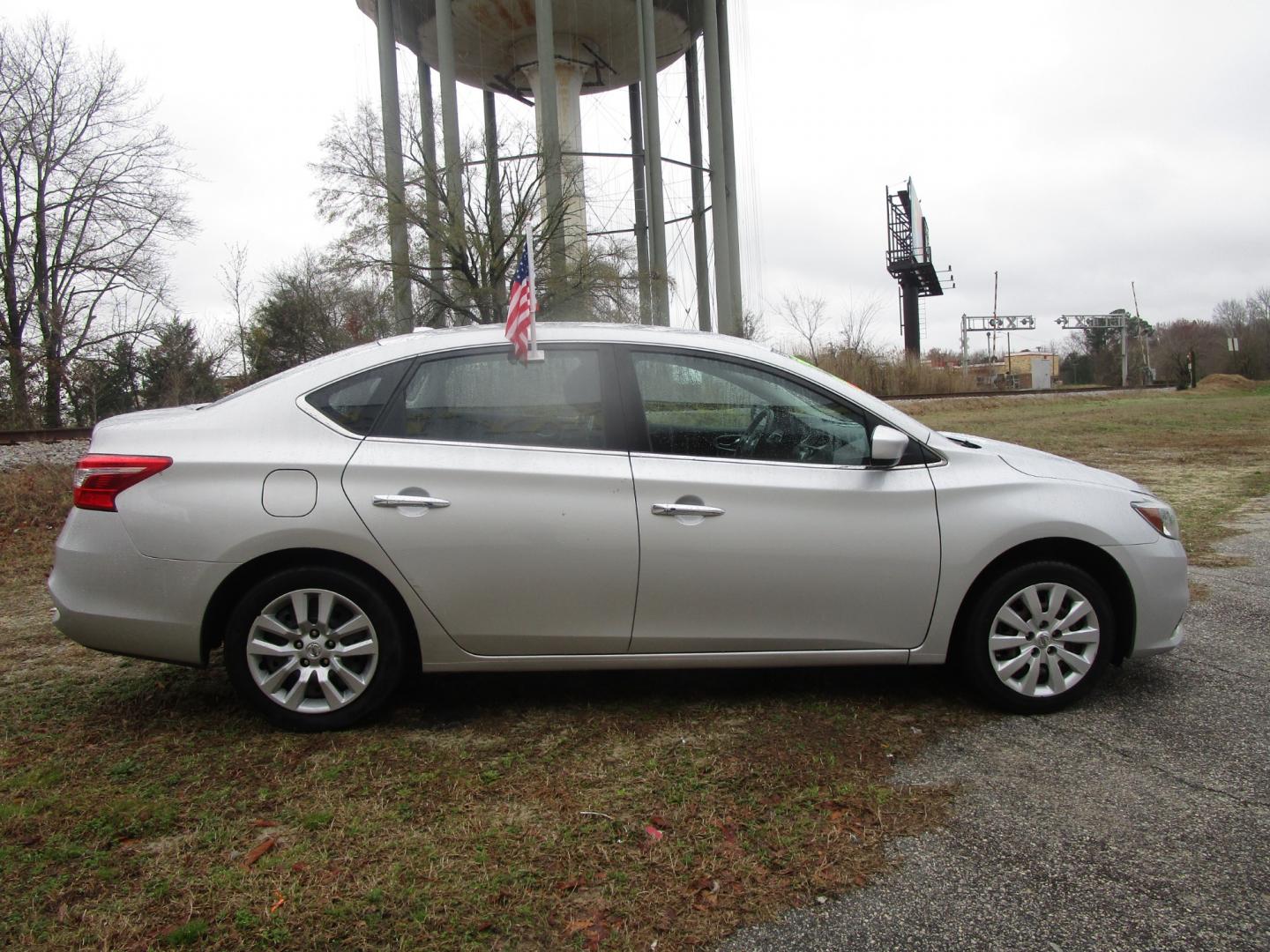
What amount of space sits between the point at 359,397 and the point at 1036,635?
2.95 metres

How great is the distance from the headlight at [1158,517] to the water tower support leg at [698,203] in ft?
89.1

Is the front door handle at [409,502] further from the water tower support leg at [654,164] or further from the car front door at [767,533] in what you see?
the water tower support leg at [654,164]

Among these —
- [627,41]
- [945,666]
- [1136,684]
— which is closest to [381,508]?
[945,666]

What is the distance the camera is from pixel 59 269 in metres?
25.2

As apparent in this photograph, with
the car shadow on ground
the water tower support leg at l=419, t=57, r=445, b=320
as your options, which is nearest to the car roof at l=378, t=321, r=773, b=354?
the car shadow on ground

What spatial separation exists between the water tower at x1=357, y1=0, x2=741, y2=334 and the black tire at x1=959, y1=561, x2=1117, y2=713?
2117cm

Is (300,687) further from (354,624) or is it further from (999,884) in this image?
(999,884)

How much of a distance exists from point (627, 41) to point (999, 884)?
31230 mm

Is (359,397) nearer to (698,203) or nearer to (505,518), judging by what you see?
(505,518)

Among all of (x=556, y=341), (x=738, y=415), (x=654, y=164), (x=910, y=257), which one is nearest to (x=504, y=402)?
(x=556, y=341)

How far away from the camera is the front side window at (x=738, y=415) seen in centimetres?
376

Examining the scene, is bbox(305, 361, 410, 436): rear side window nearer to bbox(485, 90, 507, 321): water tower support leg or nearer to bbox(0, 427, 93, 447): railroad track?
bbox(0, 427, 93, 447): railroad track

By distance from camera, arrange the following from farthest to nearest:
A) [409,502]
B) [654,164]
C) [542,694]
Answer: [654,164] < [542,694] < [409,502]

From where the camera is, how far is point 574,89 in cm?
3003
